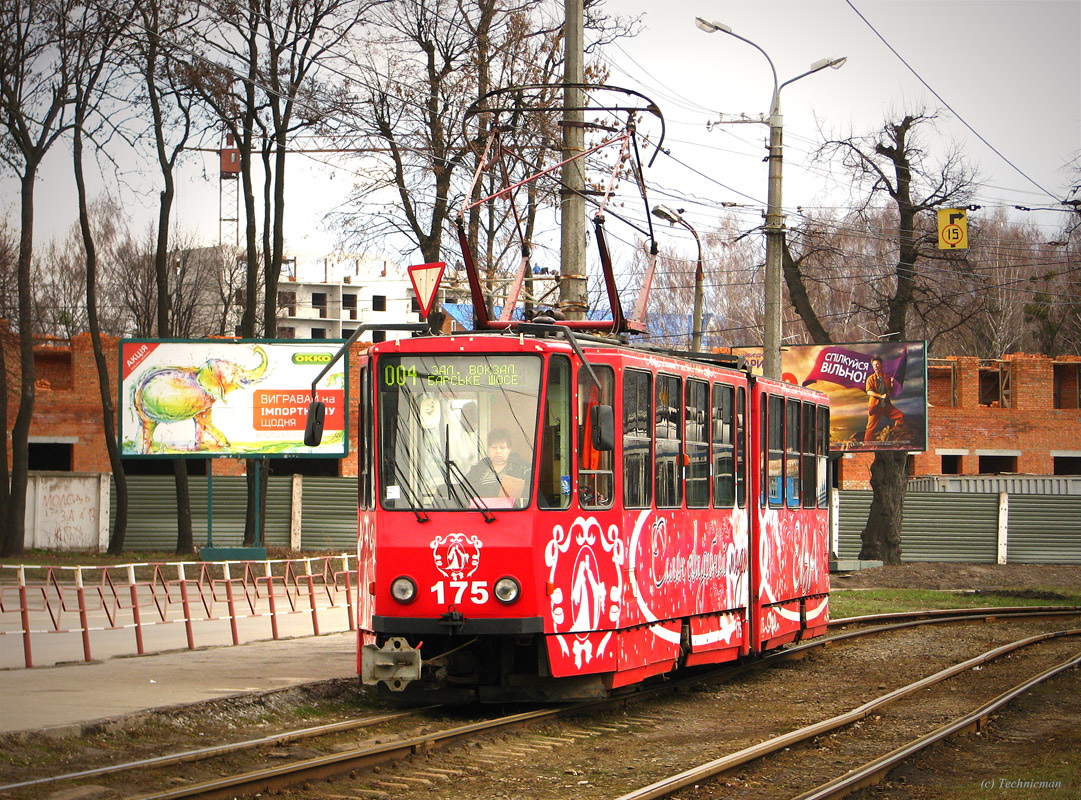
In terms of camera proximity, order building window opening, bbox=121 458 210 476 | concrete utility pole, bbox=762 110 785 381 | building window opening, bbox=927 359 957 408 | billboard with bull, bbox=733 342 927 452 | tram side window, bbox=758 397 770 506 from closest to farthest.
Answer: tram side window, bbox=758 397 770 506
concrete utility pole, bbox=762 110 785 381
billboard with bull, bbox=733 342 927 452
building window opening, bbox=121 458 210 476
building window opening, bbox=927 359 957 408

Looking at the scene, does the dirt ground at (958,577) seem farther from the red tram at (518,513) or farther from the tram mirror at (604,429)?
the tram mirror at (604,429)

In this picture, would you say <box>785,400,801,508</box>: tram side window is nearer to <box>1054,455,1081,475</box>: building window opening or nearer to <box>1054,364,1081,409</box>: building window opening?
<box>1054,455,1081,475</box>: building window opening

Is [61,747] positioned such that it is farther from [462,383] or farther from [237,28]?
[237,28]

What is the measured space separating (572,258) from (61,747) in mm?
8274

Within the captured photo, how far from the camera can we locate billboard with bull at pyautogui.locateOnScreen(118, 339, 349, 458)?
29.1 metres

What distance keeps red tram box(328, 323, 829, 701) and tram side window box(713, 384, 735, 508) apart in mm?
1067

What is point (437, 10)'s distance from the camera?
29844 millimetres

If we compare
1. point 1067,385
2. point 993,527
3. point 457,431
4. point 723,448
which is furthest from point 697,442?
point 1067,385

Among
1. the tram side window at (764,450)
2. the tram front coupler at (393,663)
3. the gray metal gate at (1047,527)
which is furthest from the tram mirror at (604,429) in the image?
the gray metal gate at (1047,527)

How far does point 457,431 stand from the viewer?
10.5m

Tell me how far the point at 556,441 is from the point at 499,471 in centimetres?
50

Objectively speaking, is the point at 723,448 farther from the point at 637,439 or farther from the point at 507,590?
the point at 507,590

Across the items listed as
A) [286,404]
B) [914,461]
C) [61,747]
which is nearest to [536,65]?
[286,404]

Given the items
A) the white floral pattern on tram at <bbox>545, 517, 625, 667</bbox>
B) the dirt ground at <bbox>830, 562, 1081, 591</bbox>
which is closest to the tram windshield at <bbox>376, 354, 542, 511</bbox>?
the white floral pattern on tram at <bbox>545, 517, 625, 667</bbox>
